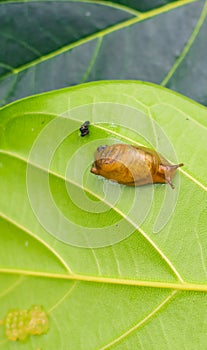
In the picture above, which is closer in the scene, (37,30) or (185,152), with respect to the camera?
(185,152)

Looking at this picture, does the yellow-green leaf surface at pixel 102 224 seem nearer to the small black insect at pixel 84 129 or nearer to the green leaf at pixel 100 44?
the small black insect at pixel 84 129

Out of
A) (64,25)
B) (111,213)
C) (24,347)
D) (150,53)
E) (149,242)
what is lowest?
(24,347)

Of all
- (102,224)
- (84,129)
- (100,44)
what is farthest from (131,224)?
(100,44)

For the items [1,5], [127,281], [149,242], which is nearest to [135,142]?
[149,242]

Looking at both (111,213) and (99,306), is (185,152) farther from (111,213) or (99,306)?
(99,306)

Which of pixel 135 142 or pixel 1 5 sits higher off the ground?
pixel 1 5

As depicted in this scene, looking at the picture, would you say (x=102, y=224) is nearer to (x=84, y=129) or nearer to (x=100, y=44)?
(x=84, y=129)

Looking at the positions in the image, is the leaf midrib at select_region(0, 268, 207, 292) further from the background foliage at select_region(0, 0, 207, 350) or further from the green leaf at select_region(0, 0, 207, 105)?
the green leaf at select_region(0, 0, 207, 105)

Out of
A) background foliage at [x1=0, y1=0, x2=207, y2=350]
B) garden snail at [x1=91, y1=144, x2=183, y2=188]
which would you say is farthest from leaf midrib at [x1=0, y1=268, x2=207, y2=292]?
garden snail at [x1=91, y1=144, x2=183, y2=188]
